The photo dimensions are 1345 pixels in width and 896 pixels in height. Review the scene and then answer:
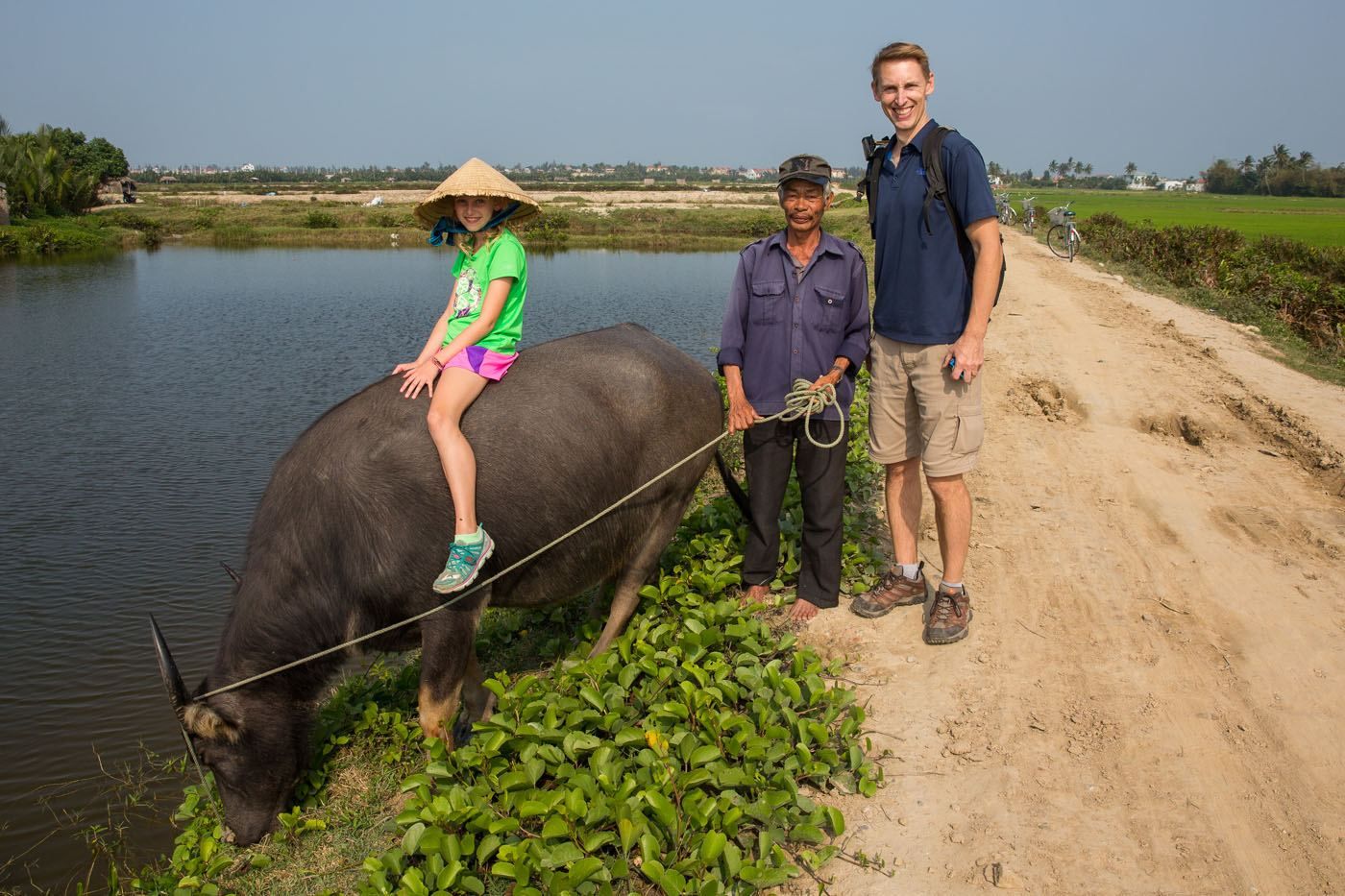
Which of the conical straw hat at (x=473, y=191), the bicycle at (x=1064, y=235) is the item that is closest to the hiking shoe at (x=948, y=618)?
the conical straw hat at (x=473, y=191)

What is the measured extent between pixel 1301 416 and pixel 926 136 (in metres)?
6.26

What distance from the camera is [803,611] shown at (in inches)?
169

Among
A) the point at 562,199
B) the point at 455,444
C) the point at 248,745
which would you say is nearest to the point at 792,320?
the point at 455,444

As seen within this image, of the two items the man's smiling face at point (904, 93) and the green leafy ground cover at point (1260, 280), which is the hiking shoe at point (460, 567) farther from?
the green leafy ground cover at point (1260, 280)

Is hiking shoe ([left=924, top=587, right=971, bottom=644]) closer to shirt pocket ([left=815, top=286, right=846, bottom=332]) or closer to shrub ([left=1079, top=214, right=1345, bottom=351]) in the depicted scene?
shirt pocket ([left=815, top=286, right=846, bottom=332])

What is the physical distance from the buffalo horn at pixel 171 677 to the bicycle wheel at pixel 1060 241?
889 inches

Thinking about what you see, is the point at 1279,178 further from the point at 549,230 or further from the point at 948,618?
the point at 948,618

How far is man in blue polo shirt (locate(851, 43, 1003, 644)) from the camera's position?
3580 mm

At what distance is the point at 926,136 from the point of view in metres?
A: 3.62

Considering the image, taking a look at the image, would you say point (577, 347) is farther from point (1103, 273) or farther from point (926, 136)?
point (1103, 273)

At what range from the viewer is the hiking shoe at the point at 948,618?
4023 millimetres

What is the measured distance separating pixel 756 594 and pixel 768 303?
1.44 meters

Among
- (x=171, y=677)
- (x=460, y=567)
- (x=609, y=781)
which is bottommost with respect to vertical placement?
(x=609, y=781)

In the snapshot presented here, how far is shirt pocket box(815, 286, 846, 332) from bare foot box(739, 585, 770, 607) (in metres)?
1.32
